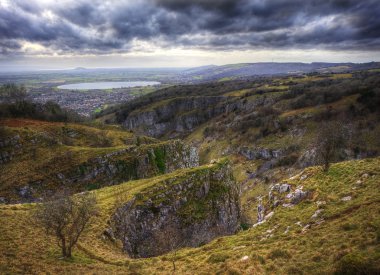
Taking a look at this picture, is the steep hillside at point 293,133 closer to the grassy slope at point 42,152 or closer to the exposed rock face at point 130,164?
the exposed rock face at point 130,164

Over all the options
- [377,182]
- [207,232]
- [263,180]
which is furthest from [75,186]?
[263,180]

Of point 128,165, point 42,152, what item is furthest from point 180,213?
point 42,152

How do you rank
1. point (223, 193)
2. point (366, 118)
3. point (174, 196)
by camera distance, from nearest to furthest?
point (174, 196) → point (223, 193) → point (366, 118)

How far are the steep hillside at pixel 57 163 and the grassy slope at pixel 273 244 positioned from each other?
73.3 ft

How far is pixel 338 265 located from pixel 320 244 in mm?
5229

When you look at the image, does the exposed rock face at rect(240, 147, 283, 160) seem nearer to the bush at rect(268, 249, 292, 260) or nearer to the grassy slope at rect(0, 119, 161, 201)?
the grassy slope at rect(0, 119, 161, 201)

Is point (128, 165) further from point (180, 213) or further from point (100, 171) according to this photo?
point (180, 213)

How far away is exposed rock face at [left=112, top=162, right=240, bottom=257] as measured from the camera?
142 feet

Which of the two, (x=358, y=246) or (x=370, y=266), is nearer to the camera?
(x=370, y=266)

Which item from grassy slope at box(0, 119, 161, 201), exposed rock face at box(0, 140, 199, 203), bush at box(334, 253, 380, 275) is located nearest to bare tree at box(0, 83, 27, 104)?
grassy slope at box(0, 119, 161, 201)

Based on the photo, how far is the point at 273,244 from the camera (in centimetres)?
2534

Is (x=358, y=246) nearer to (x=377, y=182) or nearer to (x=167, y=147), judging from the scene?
(x=377, y=182)

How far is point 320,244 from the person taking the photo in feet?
72.6

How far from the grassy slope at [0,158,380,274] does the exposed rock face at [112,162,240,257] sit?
24.1ft
